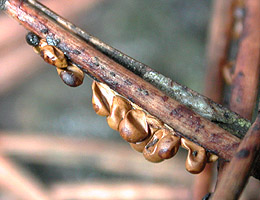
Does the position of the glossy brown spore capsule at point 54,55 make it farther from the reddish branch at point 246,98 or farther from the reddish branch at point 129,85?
the reddish branch at point 246,98

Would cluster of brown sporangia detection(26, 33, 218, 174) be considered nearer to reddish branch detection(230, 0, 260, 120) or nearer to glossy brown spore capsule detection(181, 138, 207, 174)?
glossy brown spore capsule detection(181, 138, 207, 174)

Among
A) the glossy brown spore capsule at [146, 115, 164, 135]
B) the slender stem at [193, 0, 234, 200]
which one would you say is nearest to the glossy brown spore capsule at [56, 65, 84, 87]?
the glossy brown spore capsule at [146, 115, 164, 135]

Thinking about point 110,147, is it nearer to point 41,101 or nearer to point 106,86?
point 41,101

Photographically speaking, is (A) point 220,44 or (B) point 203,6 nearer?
(A) point 220,44

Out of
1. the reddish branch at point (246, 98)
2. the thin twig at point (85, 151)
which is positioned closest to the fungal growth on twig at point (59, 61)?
the reddish branch at point (246, 98)

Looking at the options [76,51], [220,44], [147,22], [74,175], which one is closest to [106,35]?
[147,22]

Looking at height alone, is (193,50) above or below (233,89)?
above

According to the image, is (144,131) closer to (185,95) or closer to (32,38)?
(185,95)
